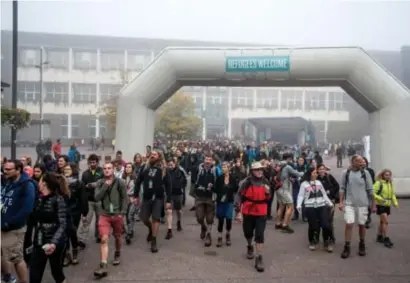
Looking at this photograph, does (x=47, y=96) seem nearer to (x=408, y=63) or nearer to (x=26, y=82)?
(x=26, y=82)

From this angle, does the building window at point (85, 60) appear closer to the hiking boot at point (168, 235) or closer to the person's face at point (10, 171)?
the hiking boot at point (168, 235)

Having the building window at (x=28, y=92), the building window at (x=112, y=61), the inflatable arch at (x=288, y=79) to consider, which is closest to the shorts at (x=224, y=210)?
the inflatable arch at (x=288, y=79)

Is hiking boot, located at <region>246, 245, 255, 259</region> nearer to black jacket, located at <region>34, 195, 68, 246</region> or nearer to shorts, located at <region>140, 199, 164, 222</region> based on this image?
shorts, located at <region>140, 199, 164, 222</region>

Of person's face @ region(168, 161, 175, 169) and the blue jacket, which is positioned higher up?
person's face @ region(168, 161, 175, 169)

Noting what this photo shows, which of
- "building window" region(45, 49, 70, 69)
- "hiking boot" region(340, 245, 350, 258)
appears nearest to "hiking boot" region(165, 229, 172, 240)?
"hiking boot" region(340, 245, 350, 258)

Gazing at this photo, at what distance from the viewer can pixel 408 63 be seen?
56.2 metres

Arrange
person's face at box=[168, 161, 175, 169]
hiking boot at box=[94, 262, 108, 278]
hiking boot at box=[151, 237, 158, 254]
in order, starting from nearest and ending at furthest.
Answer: hiking boot at box=[94, 262, 108, 278] → hiking boot at box=[151, 237, 158, 254] → person's face at box=[168, 161, 175, 169]

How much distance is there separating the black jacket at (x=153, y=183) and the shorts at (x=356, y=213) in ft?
10.4

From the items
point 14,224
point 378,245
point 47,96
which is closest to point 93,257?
point 14,224

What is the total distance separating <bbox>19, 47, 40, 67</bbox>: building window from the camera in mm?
54844

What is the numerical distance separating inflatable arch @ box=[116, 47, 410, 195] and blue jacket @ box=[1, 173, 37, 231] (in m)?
7.84

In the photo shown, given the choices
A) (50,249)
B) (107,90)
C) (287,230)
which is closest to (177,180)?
(287,230)

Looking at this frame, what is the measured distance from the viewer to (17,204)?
205 inches

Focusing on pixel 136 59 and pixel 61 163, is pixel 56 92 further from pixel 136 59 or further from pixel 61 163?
pixel 61 163
